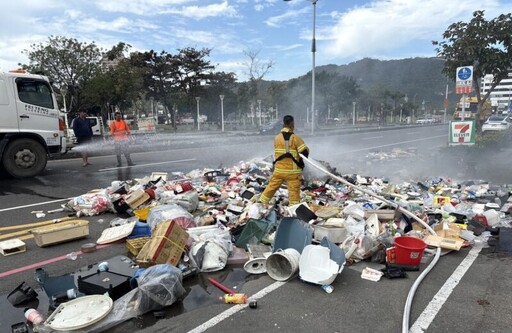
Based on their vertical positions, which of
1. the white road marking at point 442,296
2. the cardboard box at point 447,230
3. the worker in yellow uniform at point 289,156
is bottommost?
the white road marking at point 442,296

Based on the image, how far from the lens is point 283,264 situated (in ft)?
12.3

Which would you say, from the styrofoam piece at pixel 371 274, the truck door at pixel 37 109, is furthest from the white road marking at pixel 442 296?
the truck door at pixel 37 109

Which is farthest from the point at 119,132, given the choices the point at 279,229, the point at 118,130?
the point at 279,229

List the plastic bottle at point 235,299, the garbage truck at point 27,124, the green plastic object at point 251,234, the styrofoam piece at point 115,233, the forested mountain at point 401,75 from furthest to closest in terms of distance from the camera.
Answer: the forested mountain at point 401,75 < the garbage truck at point 27,124 < the styrofoam piece at point 115,233 < the green plastic object at point 251,234 < the plastic bottle at point 235,299

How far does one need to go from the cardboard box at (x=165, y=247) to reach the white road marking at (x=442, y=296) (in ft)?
7.86

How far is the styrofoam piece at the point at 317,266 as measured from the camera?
3.46 metres

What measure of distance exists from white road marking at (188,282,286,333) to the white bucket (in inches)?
4.4

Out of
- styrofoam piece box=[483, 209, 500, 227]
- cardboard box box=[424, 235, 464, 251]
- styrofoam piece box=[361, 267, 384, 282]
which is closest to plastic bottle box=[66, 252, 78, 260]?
styrofoam piece box=[361, 267, 384, 282]

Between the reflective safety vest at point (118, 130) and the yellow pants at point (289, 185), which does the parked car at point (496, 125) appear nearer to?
the yellow pants at point (289, 185)

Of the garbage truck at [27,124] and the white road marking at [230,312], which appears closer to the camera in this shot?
the white road marking at [230,312]

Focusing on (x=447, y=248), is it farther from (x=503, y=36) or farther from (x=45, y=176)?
(x=503, y=36)

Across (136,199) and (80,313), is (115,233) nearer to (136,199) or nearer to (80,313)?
(136,199)

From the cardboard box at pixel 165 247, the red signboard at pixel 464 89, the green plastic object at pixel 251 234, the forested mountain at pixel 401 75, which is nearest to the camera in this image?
the cardboard box at pixel 165 247

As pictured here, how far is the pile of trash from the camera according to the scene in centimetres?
362
